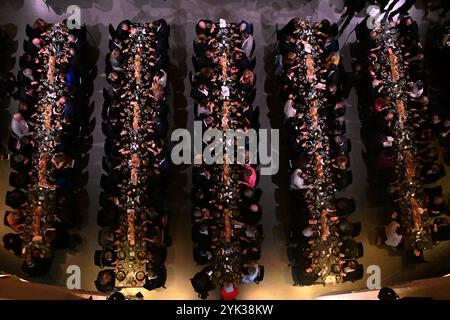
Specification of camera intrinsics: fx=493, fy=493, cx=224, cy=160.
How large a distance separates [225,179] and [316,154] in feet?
2.22

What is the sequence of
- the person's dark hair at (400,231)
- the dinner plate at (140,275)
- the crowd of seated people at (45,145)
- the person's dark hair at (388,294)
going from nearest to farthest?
1. the person's dark hair at (388,294)
2. the dinner plate at (140,275)
3. the crowd of seated people at (45,145)
4. the person's dark hair at (400,231)

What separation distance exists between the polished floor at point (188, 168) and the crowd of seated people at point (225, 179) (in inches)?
6.5

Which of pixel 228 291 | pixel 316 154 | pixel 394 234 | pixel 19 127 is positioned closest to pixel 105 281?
pixel 228 291

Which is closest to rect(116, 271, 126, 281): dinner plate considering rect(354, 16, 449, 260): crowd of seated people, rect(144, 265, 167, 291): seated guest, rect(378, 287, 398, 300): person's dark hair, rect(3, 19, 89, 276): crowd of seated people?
rect(144, 265, 167, 291): seated guest

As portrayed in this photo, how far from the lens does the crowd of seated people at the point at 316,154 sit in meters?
3.34

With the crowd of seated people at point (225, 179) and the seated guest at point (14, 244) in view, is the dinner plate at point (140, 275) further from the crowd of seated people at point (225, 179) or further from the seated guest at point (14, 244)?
the seated guest at point (14, 244)

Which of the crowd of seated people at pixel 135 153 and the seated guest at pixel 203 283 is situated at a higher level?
→ the crowd of seated people at pixel 135 153

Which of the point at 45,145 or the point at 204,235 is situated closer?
the point at 204,235

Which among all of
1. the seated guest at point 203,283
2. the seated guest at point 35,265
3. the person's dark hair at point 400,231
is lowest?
the seated guest at point 203,283

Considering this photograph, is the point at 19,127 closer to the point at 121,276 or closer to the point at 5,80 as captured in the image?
the point at 5,80

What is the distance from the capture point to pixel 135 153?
346 centimetres

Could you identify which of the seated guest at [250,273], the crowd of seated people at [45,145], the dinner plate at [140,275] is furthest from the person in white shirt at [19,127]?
the seated guest at [250,273]

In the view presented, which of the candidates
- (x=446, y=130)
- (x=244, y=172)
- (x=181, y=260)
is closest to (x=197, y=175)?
(x=244, y=172)

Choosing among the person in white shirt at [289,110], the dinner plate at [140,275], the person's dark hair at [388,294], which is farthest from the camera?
the person in white shirt at [289,110]
